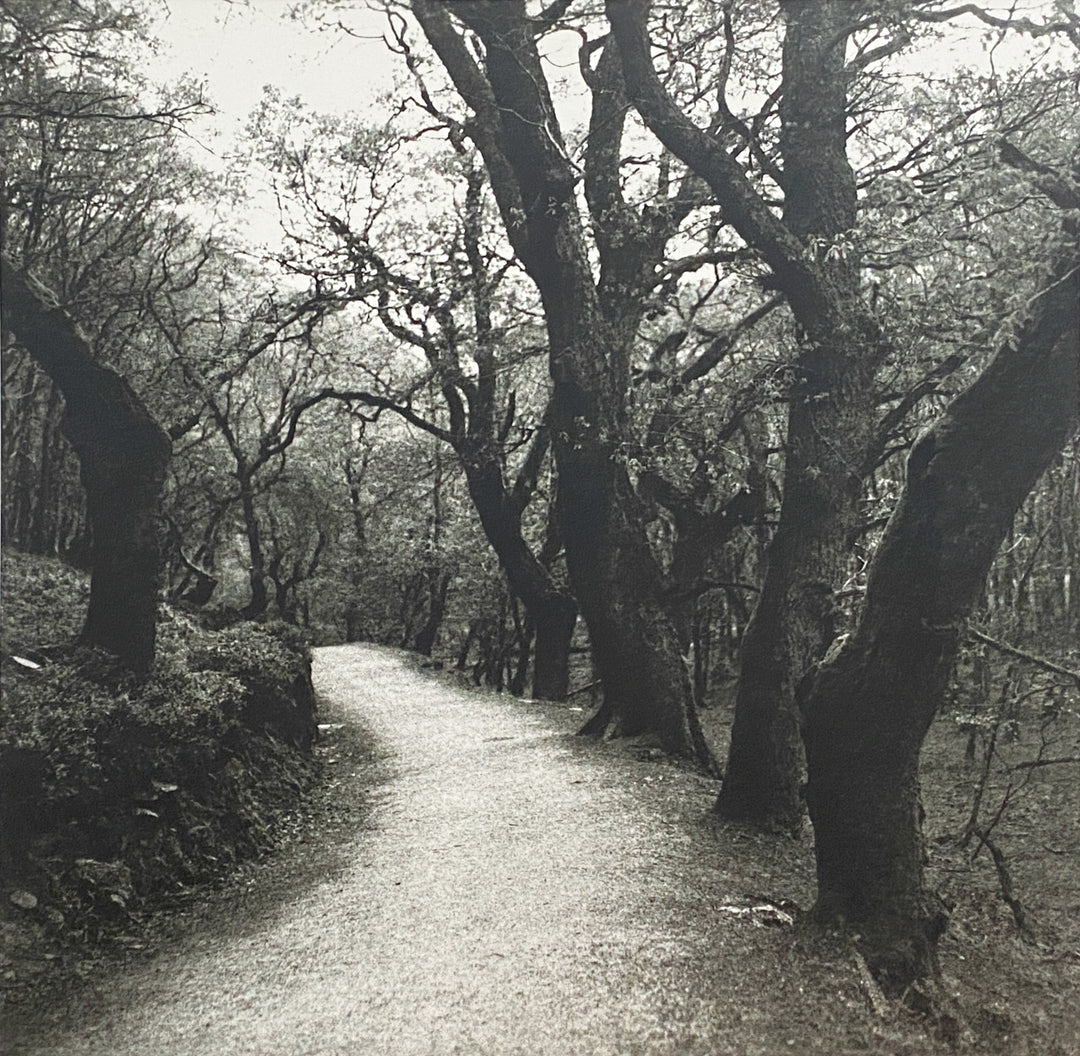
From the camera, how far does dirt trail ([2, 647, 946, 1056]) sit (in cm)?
411

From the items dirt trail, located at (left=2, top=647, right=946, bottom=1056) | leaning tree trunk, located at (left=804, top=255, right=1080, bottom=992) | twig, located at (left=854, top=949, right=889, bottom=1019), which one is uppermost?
leaning tree trunk, located at (left=804, top=255, right=1080, bottom=992)

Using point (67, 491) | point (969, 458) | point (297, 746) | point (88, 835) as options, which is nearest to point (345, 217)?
point (67, 491)

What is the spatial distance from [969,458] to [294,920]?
14.3ft

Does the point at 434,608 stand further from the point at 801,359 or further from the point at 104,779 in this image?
the point at 104,779

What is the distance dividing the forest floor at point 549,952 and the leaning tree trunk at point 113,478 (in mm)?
2031

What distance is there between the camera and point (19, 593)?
22.1 feet

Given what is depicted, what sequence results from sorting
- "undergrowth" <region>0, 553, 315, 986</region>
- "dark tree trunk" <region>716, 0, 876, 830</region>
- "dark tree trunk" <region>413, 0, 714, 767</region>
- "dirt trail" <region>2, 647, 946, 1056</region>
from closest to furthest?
"dirt trail" <region>2, 647, 946, 1056</region>
"undergrowth" <region>0, 553, 315, 986</region>
"dark tree trunk" <region>716, 0, 876, 830</region>
"dark tree trunk" <region>413, 0, 714, 767</region>

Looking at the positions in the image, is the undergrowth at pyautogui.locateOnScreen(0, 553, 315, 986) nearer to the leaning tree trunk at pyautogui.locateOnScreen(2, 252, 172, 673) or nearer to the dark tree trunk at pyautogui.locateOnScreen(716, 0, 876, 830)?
the leaning tree trunk at pyautogui.locateOnScreen(2, 252, 172, 673)

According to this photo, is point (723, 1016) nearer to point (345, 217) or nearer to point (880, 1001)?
point (880, 1001)

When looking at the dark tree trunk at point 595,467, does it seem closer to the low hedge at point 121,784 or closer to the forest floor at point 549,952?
the forest floor at point 549,952

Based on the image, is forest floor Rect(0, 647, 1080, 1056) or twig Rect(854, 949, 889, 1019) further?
twig Rect(854, 949, 889, 1019)

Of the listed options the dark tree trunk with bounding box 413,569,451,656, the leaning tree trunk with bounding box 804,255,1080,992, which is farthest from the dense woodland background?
the dark tree trunk with bounding box 413,569,451,656

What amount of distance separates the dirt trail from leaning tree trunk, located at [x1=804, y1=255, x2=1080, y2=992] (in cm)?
52

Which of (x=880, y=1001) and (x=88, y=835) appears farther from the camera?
(x=88, y=835)
